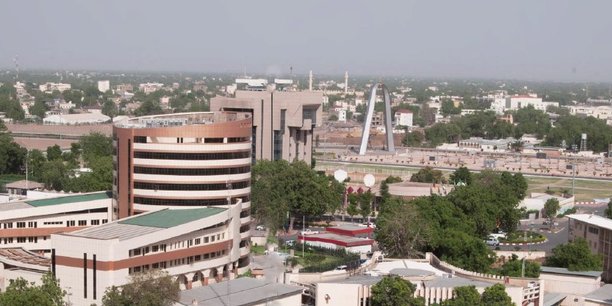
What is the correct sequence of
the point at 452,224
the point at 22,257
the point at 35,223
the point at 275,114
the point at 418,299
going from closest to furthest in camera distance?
the point at 418,299 < the point at 22,257 < the point at 35,223 < the point at 452,224 < the point at 275,114

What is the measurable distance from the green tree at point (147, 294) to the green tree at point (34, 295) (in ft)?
6.64

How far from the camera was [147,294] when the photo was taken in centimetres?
3544

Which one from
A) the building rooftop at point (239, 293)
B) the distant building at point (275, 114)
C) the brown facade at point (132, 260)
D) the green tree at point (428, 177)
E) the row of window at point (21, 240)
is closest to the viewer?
the building rooftop at point (239, 293)

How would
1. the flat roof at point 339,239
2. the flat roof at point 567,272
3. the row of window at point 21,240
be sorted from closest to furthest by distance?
the flat roof at point 567,272
the row of window at point 21,240
the flat roof at point 339,239

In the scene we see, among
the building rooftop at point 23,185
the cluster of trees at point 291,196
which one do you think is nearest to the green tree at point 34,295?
the cluster of trees at point 291,196

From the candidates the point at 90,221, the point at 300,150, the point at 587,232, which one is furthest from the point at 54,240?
the point at 300,150

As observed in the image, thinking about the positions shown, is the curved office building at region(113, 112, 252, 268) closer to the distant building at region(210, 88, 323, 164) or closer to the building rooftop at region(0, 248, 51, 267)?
the building rooftop at region(0, 248, 51, 267)

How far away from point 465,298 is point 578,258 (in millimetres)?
12927

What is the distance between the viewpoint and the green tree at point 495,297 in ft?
124

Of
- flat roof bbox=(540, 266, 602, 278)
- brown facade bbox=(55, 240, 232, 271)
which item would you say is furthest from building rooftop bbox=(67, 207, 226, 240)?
flat roof bbox=(540, 266, 602, 278)

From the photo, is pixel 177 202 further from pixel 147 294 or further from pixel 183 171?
pixel 147 294

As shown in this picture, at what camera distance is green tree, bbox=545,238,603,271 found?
48094 mm

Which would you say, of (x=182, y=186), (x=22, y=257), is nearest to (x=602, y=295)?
(x=182, y=186)

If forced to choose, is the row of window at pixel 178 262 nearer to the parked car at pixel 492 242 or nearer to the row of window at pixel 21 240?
the row of window at pixel 21 240
